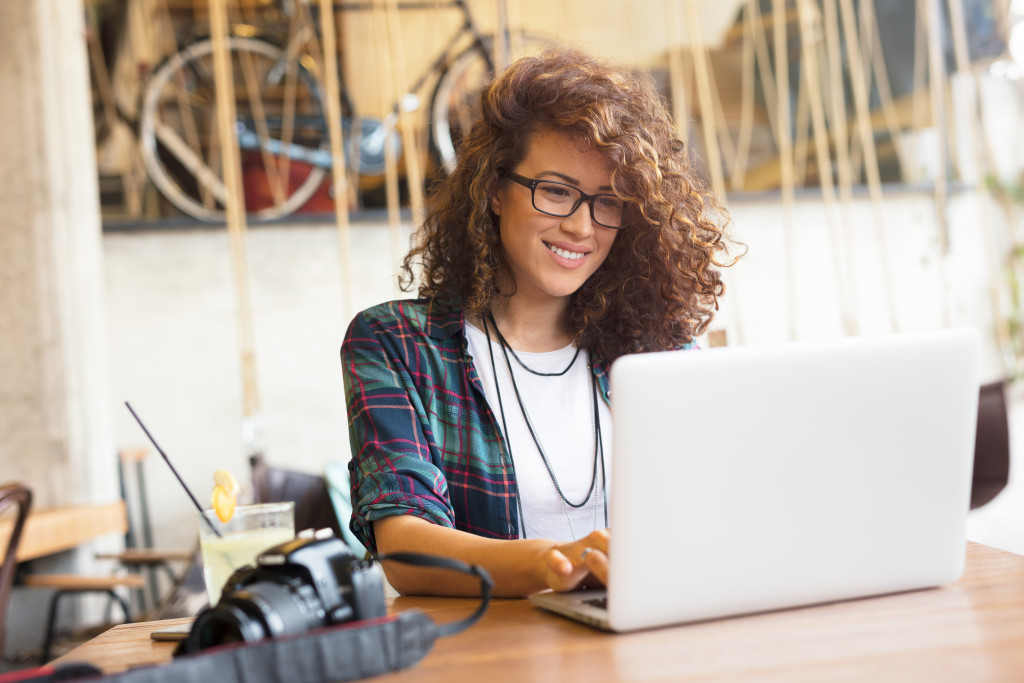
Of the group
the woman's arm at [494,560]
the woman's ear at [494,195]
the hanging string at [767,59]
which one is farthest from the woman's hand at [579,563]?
the hanging string at [767,59]

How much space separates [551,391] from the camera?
1493mm

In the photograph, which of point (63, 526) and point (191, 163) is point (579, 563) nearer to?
point (63, 526)

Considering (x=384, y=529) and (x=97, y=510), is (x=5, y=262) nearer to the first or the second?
(x=97, y=510)

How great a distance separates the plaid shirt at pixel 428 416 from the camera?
48.3 inches

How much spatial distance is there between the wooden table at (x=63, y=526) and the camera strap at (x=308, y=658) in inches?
76.8

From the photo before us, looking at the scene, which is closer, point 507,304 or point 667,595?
point 667,595

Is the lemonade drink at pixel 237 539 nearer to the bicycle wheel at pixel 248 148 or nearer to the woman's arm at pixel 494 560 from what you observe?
the woman's arm at pixel 494 560

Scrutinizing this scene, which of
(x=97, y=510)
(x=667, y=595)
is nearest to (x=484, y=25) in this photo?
(x=97, y=510)

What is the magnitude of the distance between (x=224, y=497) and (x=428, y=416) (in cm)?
47

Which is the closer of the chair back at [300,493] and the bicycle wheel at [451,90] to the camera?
the chair back at [300,493]

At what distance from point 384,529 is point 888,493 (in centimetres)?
60

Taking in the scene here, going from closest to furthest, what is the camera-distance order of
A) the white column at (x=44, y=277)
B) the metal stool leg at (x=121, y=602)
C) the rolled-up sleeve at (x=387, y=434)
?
1. the rolled-up sleeve at (x=387, y=434)
2. the metal stool leg at (x=121, y=602)
3. the white column at (x=44, y=277)

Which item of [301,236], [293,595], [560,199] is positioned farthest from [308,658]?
[301,236]

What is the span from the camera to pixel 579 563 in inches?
34.9
